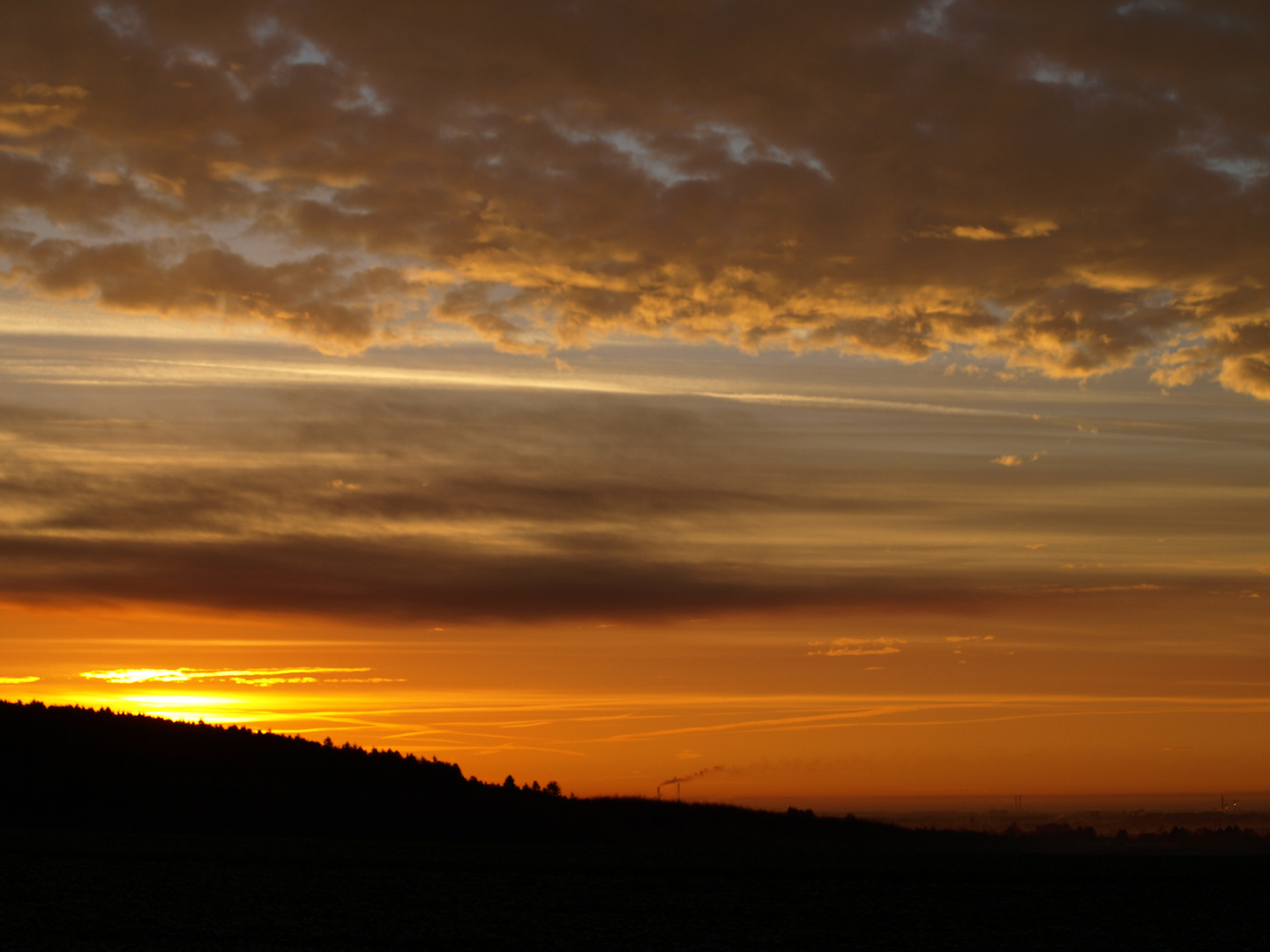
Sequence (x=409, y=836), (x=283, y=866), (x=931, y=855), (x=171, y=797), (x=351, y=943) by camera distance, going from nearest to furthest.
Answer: (x=351, y=943)
(x=283, y=866)
(x=931, y=855)
(x=171, y=797)
(x=409, y=836)

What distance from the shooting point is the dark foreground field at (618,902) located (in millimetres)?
23766

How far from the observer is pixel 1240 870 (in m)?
33.8

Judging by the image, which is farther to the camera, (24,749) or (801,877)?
(24,749)

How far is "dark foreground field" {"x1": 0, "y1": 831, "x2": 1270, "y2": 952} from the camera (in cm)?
2377

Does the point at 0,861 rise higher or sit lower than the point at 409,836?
higher

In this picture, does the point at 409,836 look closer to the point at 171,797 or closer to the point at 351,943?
the point at 171,797

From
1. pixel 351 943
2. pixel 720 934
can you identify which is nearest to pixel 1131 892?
pixel 720 934

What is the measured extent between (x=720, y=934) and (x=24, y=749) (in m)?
194

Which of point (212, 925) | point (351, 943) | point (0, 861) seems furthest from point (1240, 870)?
point (0, 861)

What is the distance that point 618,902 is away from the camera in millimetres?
29156

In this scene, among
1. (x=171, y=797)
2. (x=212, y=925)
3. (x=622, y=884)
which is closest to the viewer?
(x=212, y=925)

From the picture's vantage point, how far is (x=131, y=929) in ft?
79.7

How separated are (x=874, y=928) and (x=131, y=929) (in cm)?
1729

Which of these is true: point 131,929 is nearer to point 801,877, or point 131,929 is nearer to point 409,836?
point 801,877
